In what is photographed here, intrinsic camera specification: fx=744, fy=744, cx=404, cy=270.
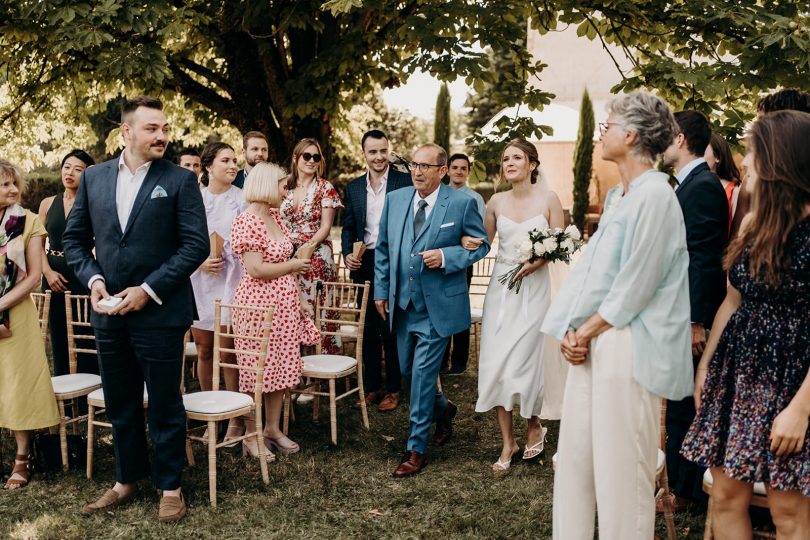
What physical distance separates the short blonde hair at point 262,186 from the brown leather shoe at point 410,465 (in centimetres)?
202

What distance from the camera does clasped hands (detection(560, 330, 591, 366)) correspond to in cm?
321

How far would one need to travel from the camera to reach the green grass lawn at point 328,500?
4.31 meters

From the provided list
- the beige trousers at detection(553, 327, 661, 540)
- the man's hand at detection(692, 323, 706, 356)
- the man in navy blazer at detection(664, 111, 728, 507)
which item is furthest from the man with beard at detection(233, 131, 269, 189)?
the beige trousers at detection(553, 327, 661, 540)

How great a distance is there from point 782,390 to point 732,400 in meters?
0.22

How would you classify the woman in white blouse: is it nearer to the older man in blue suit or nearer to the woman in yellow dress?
the woman in yellow dress

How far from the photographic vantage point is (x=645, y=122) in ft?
10.2

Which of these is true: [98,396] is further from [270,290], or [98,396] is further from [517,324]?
[517,324]

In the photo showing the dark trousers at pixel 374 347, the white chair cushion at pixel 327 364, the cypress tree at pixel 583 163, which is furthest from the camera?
the cypress tree at pixel 583 163

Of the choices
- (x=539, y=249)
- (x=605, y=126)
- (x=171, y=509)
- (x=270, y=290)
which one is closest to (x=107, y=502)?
(x=171, y=509)

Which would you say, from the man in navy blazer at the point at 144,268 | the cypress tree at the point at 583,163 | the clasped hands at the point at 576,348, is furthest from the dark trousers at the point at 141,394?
the cypress tree at the point at 583,163

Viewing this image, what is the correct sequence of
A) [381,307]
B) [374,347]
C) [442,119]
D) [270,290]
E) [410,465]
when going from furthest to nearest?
[442,119] < [374,347] < [381,307] < [270,290] < [410,465]

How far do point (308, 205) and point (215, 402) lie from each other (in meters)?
2.41

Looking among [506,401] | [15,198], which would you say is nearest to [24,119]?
[15,198]

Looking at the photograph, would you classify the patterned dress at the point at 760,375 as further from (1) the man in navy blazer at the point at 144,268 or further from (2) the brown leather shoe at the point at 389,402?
(2) the brown leather shoe at the point at 389,402
